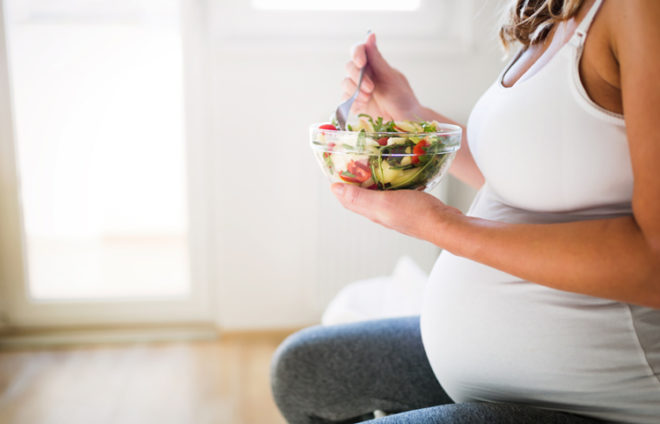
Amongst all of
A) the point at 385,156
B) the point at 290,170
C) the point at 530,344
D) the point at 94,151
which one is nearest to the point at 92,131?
the point at 94,151

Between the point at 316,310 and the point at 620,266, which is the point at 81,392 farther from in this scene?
the point at 620,266

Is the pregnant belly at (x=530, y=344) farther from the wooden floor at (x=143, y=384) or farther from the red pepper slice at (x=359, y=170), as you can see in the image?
the wooden floor at (x=143, y=384)

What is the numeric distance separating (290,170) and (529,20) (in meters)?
1.22

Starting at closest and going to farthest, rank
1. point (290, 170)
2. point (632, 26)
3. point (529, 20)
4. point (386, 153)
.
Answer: point (632, 26)
point (386, 153)
point (529, 20)
point (290, 170)

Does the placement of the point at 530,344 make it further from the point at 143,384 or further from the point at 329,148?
the point at 143,384

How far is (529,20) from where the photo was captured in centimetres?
79

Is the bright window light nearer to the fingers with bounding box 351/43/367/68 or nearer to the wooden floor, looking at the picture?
the fingers with bounding box 351/43/367/68

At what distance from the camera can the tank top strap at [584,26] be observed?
59 cm

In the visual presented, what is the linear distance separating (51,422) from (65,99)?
1.05m

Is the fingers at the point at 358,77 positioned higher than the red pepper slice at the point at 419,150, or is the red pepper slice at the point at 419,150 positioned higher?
the fingers at the point at 358,77

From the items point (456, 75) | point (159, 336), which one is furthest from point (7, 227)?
point (456, 75)

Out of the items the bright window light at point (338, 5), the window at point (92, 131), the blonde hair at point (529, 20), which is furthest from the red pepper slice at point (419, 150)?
the window at point (92, 131)

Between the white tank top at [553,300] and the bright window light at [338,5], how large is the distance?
1243 millimetres

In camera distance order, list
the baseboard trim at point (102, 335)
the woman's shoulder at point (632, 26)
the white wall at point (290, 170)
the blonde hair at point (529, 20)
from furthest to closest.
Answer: the baseboard trim at point (102, 335)
the white wall at point (290, 170)
the blonde hair at point (529, 20)
the woman's shoulder at point (632, 26)
